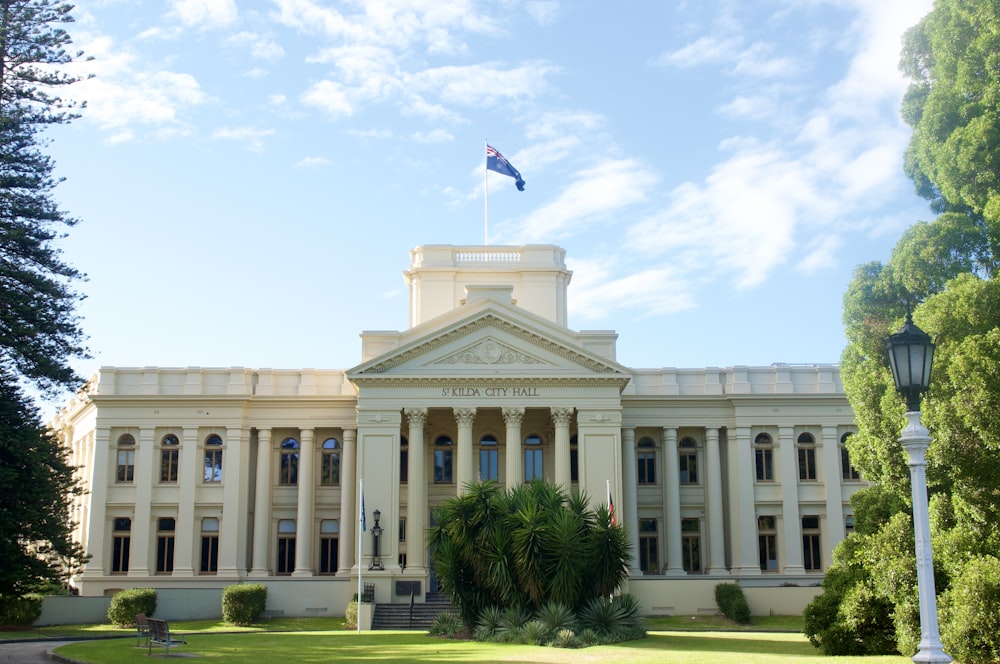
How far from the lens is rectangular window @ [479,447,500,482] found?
4894 centimetres

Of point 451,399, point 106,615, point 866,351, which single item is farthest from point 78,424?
point 866,351

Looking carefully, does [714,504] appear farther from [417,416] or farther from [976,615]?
[976,615]

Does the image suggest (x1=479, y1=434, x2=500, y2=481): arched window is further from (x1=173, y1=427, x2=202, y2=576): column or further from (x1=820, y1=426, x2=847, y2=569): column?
(x1=820, y1=426, x2=847, y2=569): column

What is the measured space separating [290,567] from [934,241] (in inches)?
1349

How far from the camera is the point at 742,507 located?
160ft

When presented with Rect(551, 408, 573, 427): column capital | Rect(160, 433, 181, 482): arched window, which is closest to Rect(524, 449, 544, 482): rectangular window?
Rect(551, 408, 573, 427): column capital

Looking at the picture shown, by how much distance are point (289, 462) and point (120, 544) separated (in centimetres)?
827

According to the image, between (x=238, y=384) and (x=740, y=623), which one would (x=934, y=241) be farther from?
(x=238, y=384)

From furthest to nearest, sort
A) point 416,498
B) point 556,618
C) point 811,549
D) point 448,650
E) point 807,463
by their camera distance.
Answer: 1. point 807,463
2. point 811,549
3. point 416,498
4. point 556,618
5. point 448,650

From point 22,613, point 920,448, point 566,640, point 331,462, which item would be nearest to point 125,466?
point 331,462

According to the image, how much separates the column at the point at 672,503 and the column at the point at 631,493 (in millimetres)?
1469

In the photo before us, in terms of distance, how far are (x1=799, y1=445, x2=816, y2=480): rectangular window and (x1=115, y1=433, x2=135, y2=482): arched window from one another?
30.8m

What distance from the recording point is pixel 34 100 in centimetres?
3366

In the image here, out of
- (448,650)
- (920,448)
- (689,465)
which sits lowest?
(448,650)
